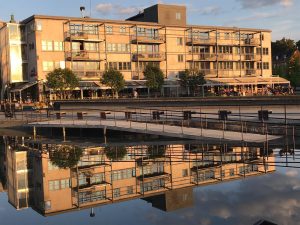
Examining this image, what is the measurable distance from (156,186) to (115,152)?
367 inches

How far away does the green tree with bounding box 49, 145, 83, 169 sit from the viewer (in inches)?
939

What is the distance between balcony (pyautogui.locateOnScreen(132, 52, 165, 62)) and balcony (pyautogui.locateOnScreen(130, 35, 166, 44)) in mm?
2254

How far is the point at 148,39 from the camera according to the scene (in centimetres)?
8500

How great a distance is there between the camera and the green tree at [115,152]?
2475 cm

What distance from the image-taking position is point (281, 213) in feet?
44.0

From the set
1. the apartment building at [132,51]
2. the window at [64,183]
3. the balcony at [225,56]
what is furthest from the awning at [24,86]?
the window at [64,183]

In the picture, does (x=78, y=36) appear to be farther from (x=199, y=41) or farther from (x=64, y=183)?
(x=64, y=183)

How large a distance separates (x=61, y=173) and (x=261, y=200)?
33.4ft

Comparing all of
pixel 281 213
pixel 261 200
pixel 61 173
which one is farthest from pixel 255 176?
pixel 61 173

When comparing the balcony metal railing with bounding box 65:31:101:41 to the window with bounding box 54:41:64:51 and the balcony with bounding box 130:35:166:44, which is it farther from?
the balcony with bounding box 130:35:166:44

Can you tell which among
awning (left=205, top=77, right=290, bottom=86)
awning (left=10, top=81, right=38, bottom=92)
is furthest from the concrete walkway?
awning (left=205, top=77, right=290, bottom=86)

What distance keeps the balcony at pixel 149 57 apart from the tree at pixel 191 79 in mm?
5666

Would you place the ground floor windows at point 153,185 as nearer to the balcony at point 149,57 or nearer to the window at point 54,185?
the window at point 54,185

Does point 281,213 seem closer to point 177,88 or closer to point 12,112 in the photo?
point 12,112
